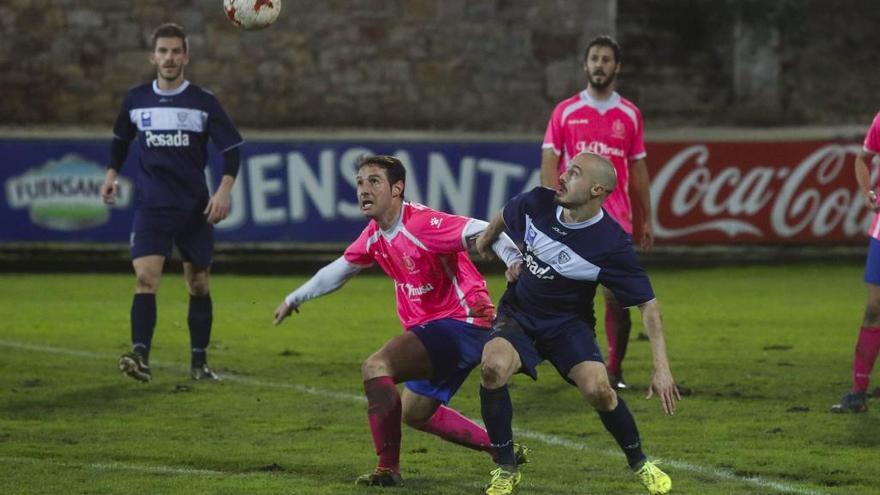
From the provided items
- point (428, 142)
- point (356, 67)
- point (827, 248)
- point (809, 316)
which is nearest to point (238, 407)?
point (809, 316)

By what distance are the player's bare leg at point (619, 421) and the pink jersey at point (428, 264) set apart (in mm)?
734

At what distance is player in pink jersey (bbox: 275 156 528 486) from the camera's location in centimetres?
718

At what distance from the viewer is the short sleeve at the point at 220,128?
10617 mm

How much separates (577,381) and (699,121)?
20.0 metres

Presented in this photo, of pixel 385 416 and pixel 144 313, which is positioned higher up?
pixel 385 416

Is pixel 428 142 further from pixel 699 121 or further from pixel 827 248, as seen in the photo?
pixel 699 121

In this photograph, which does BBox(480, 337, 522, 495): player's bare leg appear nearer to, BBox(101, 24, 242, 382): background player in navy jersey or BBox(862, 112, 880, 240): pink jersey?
BBox(862, 112, 880, 240): pink jersey

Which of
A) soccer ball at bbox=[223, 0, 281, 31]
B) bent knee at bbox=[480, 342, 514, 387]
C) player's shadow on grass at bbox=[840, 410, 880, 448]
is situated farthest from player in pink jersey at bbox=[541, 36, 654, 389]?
bent knee at bbox=[480, 342, 514, 387]

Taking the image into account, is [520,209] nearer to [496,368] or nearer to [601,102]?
[496,368]

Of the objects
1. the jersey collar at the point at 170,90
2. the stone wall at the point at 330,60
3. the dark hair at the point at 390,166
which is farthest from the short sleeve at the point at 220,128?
the stone wall at the point at 330,60

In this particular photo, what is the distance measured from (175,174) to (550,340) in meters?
4.13

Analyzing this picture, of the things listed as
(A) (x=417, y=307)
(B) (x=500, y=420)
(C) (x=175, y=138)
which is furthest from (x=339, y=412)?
(B) (x=500, y=420)

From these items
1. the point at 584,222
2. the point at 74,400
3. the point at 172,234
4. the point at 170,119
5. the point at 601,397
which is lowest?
the point at 74,400

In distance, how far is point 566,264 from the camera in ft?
23.3
